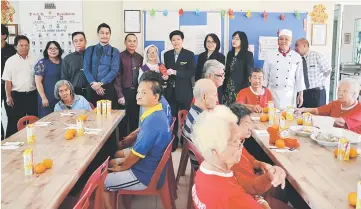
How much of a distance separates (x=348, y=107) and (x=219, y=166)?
7.46 feet

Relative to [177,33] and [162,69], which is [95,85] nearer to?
[162,69]

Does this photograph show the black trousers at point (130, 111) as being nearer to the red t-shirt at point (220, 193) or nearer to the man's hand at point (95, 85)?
the man's hand at point (95, 85)

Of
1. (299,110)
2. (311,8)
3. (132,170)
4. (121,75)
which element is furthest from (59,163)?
(311,8)

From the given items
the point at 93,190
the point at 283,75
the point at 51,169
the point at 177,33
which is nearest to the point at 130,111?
the point at 177,33

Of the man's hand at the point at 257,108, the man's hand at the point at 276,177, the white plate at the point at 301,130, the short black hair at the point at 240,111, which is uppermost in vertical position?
the short black hair at the point at 240,111

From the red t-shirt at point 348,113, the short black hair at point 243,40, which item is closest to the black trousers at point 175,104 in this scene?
the short black hair at point 243,40

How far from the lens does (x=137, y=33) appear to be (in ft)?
17.9

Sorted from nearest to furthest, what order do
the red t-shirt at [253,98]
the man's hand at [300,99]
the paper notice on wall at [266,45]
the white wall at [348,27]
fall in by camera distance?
the red t-shirt at [253,98], the man's hand at [300,99], the paper notice on wall at [266,45], the white wall at [348,27]

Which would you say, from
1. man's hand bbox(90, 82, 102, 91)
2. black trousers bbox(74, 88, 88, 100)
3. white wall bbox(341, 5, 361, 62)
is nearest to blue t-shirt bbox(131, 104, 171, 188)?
man's hand bbox(90, 82, 102, 91)

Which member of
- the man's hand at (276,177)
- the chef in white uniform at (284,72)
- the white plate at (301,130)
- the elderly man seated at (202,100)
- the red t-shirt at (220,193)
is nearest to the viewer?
the red t-shirt at (220,193)

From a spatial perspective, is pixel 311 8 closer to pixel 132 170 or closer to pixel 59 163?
pixel 132 170

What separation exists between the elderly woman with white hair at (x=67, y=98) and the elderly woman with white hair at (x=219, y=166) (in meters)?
2.59

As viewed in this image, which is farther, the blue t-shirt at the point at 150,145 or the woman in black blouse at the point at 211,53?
the woman in black blouse at the point at 211,53

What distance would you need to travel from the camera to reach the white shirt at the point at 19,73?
16.3 feet
